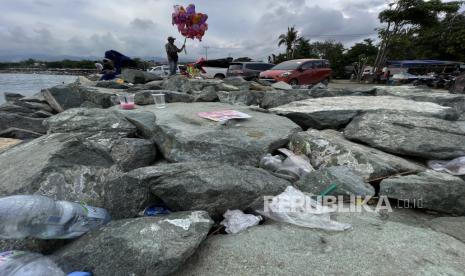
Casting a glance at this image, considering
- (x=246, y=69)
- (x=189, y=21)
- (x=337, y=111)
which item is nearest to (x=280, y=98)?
(x=337, y=111)

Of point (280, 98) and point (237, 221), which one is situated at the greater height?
point (280, 98)

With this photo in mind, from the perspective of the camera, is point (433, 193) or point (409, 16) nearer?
point (433, 193)

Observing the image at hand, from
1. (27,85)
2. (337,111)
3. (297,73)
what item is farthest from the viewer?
(27,85)

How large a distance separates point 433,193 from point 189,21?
8381 millimetres

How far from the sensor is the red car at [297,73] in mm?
10367

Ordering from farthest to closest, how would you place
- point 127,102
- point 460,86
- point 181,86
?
1. point 460,86
2. point 181,86
3. point 127,102

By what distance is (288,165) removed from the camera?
2641mm

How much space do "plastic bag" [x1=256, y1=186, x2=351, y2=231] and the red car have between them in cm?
861

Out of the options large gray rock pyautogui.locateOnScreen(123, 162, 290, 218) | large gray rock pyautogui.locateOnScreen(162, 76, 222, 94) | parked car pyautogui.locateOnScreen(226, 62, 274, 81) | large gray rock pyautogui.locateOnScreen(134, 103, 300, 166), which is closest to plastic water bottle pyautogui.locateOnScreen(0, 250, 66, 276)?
large gray rock pyautogui.locateOnScreen(123, 162, 290, 218)

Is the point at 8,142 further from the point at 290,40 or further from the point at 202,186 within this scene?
the point at 290,40

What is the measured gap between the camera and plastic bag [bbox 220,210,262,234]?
182 cm

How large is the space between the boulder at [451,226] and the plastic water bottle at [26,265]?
223 cm

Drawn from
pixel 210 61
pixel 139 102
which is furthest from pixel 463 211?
pixel 210 61

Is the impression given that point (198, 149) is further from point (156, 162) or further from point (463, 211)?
point (463, 211)
